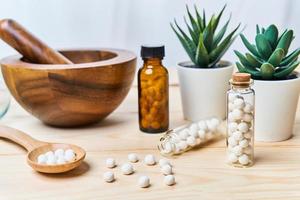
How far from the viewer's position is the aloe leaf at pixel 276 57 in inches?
→ 32.8

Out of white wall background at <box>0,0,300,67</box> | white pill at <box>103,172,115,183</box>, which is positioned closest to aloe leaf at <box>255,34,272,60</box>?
white pill at <box>103,172,115,183</box>

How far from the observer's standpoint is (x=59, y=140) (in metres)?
0.91

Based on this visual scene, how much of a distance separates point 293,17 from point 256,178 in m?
0.90

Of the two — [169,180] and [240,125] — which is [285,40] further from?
[169,180]

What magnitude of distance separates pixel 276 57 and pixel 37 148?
42 centimetres

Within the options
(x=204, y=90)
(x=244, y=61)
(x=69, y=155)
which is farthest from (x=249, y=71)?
(x=69, y=155)

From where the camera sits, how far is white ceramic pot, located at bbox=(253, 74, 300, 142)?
86 centimetres

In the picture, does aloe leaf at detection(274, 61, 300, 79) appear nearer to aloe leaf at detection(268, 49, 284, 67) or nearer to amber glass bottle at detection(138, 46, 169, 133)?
aloe leaf at detection(268, 49, 284, 67)

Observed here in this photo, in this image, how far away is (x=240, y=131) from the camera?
79 centimetres

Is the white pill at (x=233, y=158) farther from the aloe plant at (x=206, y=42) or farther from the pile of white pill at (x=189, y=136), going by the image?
the aloe plant at (x=206, y=42)

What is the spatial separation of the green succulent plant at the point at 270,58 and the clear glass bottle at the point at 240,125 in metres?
0.08

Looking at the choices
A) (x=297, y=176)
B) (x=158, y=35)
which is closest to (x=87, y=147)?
(x=297, y=176)

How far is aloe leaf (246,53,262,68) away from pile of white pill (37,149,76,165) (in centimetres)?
34

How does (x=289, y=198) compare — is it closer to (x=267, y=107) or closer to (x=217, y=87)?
(x=267, y=107)
